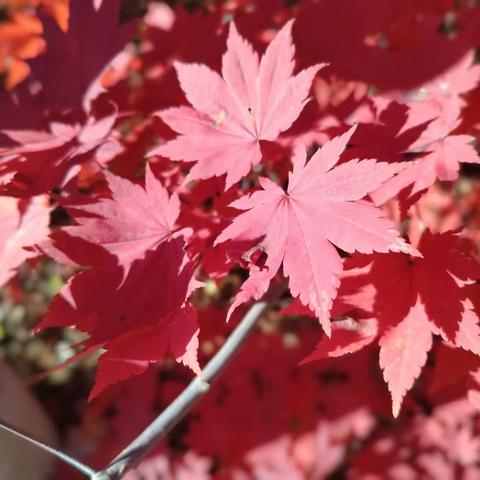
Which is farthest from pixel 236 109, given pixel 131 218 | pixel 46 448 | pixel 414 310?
pixel 46 448

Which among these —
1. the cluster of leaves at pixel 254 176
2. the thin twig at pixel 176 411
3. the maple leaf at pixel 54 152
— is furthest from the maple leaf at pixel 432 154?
the maple leaf at pixel 54 152

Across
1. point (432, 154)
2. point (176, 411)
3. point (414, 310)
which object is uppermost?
point (432, 154)

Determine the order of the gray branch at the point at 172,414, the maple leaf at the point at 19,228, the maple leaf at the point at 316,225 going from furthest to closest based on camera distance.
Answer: the maple leaf at the point at 19,228, the gray branch at the point at 172,414, the maple leaf at the point at 316,225

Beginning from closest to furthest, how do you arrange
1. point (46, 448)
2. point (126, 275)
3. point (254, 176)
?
point (46, 448)
point (126, 275)
point (254, 176)

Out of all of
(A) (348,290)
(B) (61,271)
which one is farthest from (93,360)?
(A) (348,290)

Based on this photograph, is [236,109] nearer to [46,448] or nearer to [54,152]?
[54,152]

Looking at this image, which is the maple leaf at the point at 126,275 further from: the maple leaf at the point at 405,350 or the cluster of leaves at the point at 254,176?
the maple leaf at the point at 405,350
